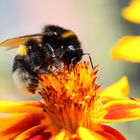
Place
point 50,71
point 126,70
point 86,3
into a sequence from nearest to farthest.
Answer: point 50,71
point 126,70
point 86,3

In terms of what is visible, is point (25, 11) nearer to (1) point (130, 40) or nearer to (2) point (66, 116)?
(1) point (130, 40)

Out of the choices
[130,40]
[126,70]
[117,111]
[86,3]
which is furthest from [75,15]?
[117,111]

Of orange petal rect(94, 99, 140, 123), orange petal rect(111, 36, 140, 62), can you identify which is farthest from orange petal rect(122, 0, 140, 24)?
orange petal rect(94, 99, 140, 123)

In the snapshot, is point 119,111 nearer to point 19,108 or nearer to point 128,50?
point 19,108

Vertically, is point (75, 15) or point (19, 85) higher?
point (19, 85)

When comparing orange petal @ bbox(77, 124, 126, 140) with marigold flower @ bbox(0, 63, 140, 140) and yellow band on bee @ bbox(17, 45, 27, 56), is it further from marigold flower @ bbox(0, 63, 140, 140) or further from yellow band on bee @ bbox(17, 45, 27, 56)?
yellow band on bee @ bbox(17, 45, 27, 56)

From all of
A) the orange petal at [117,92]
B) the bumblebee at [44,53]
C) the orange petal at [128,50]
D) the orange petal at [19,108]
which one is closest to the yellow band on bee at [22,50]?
the bumblebee at [44,53]
